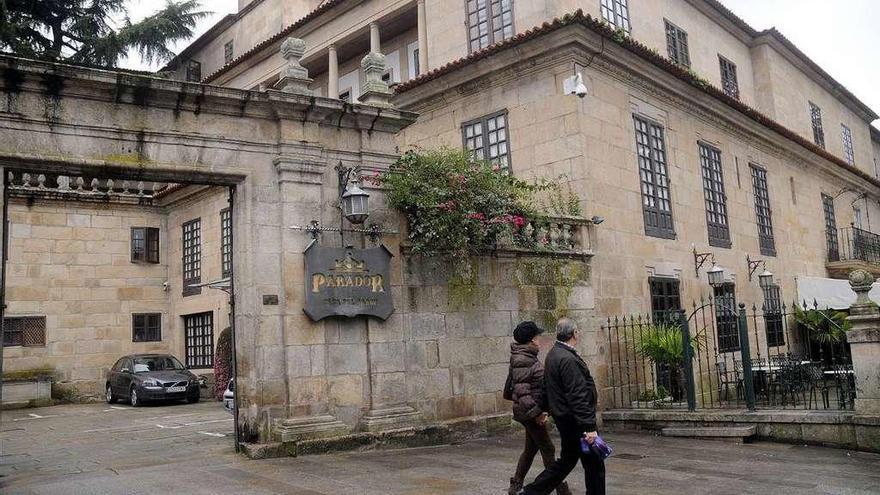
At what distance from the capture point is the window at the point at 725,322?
50.5 feet

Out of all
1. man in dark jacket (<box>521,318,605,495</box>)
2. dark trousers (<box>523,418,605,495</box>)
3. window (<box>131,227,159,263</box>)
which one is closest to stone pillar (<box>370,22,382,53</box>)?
window (<box>131,227,159,263</box>)

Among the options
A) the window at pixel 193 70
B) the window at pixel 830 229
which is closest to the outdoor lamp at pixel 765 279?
the window at pixel 830 229

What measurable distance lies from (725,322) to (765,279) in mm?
2214

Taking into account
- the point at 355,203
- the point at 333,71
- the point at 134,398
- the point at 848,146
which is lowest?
the point at 134,398

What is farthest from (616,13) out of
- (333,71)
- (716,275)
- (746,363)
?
(746,363)

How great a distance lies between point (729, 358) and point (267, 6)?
18054mm

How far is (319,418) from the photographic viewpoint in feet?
28.6

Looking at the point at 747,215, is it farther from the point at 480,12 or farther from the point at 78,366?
the point at 78,366

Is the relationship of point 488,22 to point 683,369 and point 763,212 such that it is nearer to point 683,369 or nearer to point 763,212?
point 683,369

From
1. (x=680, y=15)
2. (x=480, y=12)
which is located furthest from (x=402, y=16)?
(x=680, y=15)

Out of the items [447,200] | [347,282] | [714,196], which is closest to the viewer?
[347,282]

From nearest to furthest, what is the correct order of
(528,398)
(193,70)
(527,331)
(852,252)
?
(528,398) → (527,331) → (852,252) → (193,70)

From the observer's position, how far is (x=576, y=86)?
1227cm

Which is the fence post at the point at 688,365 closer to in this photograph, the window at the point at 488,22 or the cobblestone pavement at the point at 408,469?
the cobblestone pavement at the point at 408,469
